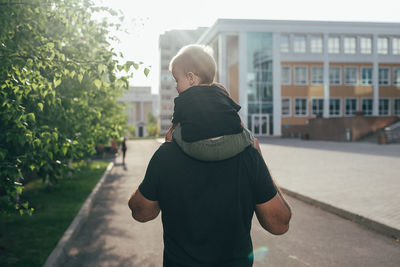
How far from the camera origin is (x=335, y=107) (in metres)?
52.7

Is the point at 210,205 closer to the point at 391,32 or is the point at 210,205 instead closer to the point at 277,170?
the point at 277,170

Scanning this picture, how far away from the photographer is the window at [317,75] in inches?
2061

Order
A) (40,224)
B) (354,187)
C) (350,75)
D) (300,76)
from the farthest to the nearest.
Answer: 1. (350,75)
2. (300,76)
3. (354,187)
4. (40,224)

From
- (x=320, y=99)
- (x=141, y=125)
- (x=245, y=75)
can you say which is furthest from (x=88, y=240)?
(x=141, y=125)

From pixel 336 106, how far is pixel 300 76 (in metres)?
7.19

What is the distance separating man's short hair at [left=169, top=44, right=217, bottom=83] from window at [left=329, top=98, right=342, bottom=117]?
5445 centimetres

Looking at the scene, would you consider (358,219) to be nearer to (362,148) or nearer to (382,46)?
(362,148)

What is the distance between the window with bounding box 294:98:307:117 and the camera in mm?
51594

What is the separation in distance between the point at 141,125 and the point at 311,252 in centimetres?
10874

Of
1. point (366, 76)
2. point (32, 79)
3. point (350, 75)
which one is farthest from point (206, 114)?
point (366, 76)

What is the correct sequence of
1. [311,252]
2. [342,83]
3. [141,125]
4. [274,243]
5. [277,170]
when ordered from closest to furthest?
[311,252] → [274,243] → [277,170] → [342,83] → [141,125]

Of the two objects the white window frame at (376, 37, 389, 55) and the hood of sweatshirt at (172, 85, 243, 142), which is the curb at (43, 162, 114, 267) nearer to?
the hood of sweatshirt at (172, 85, 243, 142)

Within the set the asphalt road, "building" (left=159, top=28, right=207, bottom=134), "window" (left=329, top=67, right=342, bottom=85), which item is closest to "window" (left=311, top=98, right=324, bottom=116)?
"window" (left=329, top=67, right=342, bottom=85)

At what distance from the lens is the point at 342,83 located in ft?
174
